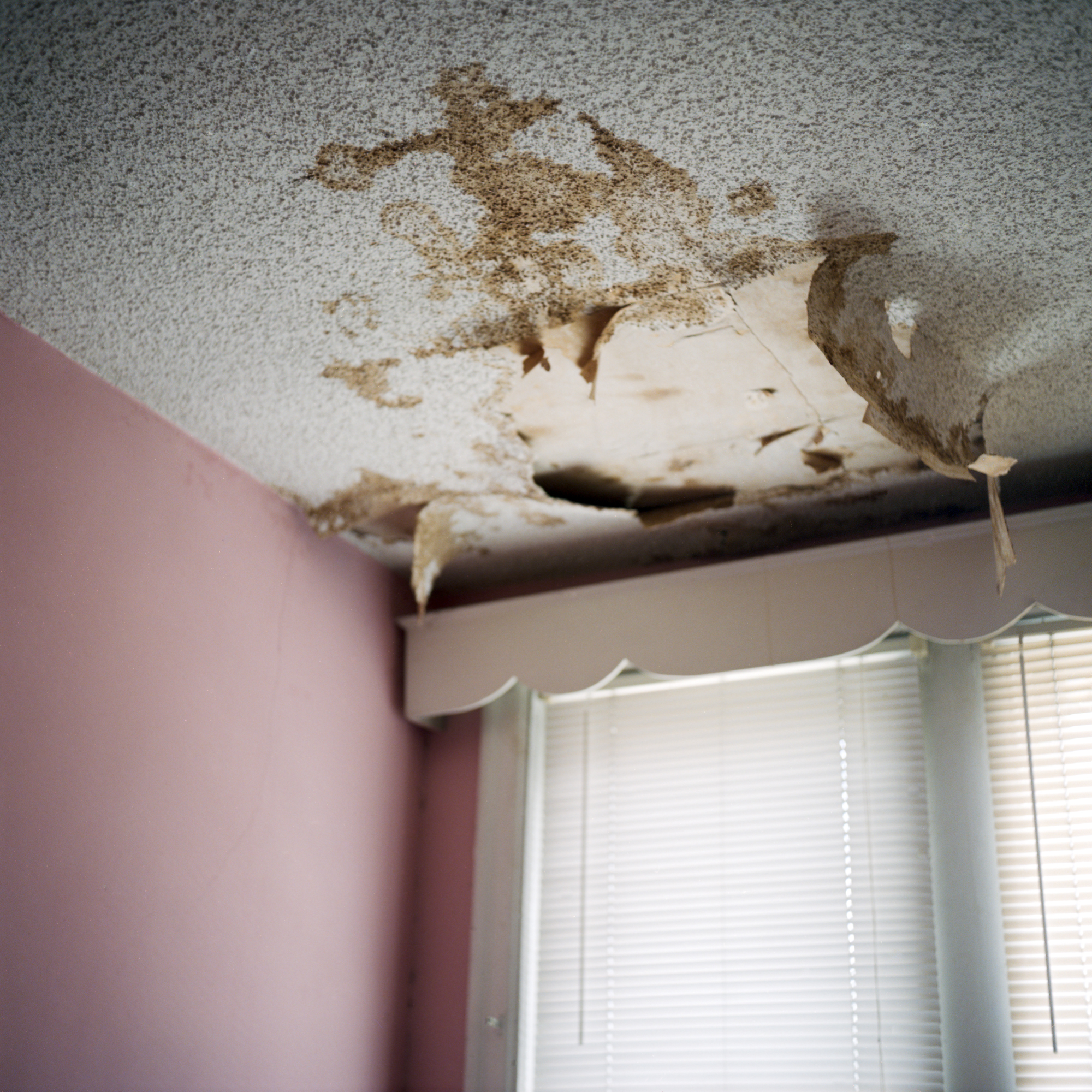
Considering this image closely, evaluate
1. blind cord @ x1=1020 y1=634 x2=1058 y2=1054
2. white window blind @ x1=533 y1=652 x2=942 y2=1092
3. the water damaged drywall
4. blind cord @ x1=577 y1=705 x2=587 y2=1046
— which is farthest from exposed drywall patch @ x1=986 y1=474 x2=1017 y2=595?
blind cord @ x1=577 y1=705 x2=587 y2=1046

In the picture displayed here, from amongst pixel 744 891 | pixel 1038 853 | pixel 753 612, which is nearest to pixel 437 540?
pixel 753 612

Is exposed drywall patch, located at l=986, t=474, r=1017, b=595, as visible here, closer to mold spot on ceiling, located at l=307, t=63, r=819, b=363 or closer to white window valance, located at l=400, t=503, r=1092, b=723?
white window valance, located at l=400, t=503, r=1092, b=723

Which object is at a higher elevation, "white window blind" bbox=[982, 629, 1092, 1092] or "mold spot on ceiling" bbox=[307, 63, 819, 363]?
"mold spot on ceiling" bbox=[307, 63, 819, 363]

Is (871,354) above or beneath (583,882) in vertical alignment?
above

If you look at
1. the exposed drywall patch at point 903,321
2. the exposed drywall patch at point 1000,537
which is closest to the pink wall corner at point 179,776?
the exposed drywall patch at point 903,321

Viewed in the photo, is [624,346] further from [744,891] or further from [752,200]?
[744,891]

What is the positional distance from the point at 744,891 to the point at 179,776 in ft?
4.89

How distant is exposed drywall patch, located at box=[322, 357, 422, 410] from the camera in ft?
8.54

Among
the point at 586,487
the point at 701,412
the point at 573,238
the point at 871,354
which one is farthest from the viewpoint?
the point at 586,487

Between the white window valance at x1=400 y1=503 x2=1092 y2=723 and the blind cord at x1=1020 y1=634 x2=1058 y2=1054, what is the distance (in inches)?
6.9

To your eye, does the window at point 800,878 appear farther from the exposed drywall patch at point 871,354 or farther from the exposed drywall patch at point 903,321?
the exposed drywall patch at point 903,321

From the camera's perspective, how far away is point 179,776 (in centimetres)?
267

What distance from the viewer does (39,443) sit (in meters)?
2.46

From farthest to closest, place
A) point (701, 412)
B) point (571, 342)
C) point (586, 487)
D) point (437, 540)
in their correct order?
point (437, 540)
point (586, 487)
point (701, 412)
point (571, 342)
